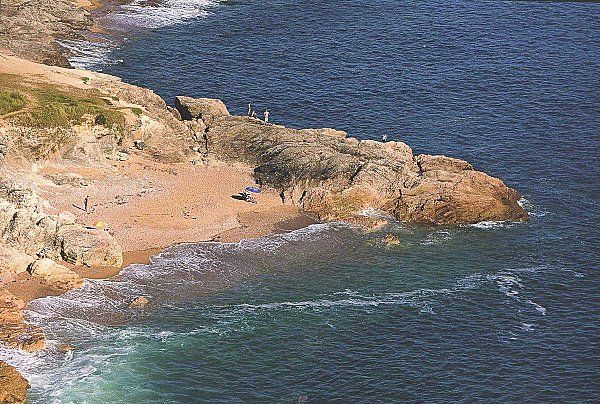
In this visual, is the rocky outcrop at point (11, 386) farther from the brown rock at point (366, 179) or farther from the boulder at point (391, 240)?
the boulder at point (391, 240)

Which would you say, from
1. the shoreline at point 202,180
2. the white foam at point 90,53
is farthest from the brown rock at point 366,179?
the white foam at point 90,53

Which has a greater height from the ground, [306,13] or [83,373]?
[306,13]

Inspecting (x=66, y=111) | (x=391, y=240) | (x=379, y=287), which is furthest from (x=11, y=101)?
(x=379, y=287)

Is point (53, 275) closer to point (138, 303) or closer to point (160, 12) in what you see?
point (138, 303)

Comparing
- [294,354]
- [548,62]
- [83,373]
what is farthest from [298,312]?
[548,62]

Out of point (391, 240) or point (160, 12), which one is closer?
point (391, 240)

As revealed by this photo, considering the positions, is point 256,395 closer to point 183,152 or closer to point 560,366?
point 560,366
